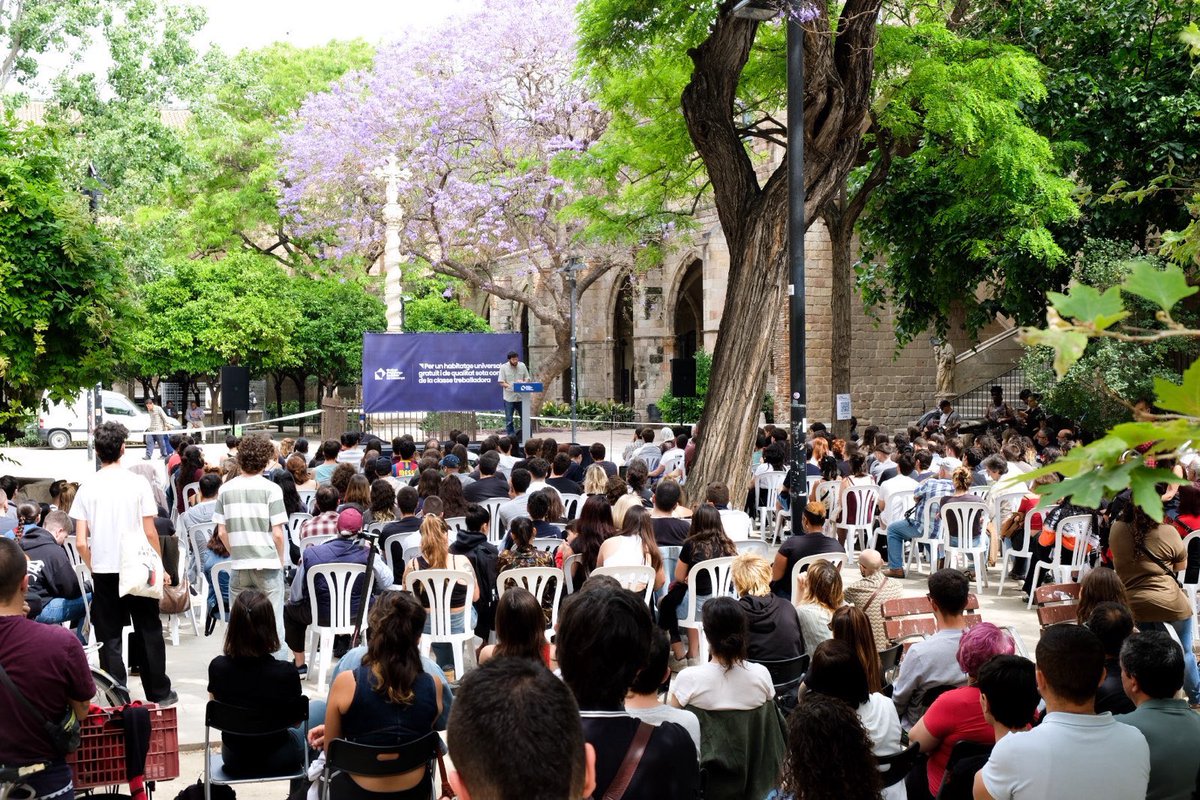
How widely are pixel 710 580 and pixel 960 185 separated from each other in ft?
41.6

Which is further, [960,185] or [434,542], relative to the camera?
[960,185]

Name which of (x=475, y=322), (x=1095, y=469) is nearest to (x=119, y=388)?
(x=475, y=322)

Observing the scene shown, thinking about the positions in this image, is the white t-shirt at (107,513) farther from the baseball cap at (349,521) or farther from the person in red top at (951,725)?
the person in red top at (951,725)

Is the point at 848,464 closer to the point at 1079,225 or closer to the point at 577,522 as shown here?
the point at 577,522

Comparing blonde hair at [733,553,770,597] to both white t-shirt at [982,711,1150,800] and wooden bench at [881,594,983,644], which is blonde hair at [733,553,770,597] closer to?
wooden bench at [881,594,983,644]

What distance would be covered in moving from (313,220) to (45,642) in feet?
92.9

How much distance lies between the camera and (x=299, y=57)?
37062 millimetres

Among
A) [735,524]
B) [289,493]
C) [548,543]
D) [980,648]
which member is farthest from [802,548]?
[289,493]

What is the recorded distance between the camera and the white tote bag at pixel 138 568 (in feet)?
22.0

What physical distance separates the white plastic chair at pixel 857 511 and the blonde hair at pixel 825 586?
595 cm

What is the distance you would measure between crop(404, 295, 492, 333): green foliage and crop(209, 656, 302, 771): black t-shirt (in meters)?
31.5

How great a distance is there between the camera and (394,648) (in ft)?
13.8

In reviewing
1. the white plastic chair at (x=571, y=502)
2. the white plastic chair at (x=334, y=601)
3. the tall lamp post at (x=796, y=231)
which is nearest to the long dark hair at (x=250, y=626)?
the white plastic chair at (x=334, y=601)

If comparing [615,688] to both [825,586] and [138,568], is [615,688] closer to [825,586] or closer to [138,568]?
[825,586]
